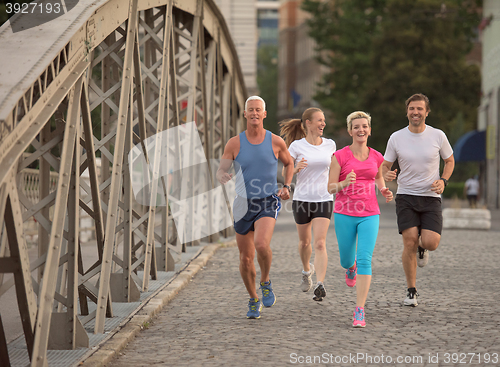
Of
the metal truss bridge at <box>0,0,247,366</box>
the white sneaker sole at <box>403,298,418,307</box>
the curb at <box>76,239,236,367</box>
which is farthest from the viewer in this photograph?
the white sneaker sole at <box>403,298,418,307</box>

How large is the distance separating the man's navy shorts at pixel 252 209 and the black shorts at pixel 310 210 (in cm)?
119

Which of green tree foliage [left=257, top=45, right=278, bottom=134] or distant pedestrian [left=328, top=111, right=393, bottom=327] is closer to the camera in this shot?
distant pedestrian [left=328, top=111, right=393, bottom=327]

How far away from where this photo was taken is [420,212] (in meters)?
8.25

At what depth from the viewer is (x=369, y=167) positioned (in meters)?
7.64

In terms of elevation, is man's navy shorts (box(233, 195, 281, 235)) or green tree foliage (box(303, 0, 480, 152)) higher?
green tree foliage (box(303, 0, 480, 152))

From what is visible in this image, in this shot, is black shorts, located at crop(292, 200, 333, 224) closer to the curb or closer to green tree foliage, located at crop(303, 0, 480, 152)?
the curb

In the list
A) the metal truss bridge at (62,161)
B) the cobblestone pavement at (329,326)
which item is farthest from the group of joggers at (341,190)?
the metal truss bridge at (62,161)

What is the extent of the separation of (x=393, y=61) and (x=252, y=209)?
39630mm

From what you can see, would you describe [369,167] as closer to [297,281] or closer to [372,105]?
[297,281]

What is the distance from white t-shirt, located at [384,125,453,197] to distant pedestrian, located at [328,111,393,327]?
14.4 inches

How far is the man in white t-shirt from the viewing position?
811 centimetres

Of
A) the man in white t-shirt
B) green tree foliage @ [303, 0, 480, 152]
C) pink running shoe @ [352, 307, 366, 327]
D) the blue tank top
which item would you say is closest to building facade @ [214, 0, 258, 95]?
green tree foliage @ [303, 0, 480, 152]

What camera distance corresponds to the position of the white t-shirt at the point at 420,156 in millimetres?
8102

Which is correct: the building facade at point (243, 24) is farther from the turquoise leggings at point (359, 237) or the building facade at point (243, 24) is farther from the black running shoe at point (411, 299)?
the turquoise leggings at point (359, 237)
